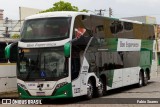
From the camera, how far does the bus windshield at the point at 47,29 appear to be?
16922 mm

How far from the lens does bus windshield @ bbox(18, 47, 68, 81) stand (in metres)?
16.6

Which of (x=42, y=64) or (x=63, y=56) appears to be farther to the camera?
(x=42, y=64)

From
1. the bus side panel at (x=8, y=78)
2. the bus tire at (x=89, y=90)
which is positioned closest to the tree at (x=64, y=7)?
the bus side panel at (x=8, y=78)

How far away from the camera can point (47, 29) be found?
56.1 feet

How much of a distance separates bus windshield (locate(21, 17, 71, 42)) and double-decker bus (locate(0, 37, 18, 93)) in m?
1.44

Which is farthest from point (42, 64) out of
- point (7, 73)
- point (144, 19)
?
point (144, 19)

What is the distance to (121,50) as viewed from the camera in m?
22.5

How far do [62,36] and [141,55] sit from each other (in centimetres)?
1000

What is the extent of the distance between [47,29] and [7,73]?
3.01m

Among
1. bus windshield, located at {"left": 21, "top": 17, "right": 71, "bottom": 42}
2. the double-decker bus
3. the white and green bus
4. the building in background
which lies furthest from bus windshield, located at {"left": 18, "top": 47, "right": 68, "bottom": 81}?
the building in background

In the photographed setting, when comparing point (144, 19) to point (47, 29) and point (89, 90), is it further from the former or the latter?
point (47, 29)

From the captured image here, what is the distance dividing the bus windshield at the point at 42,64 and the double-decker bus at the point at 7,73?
1.11m

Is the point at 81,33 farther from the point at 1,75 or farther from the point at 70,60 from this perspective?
the point at 1,75

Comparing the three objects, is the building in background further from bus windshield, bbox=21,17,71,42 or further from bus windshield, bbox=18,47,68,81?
bus windshield, bbox=18,47,68,81
